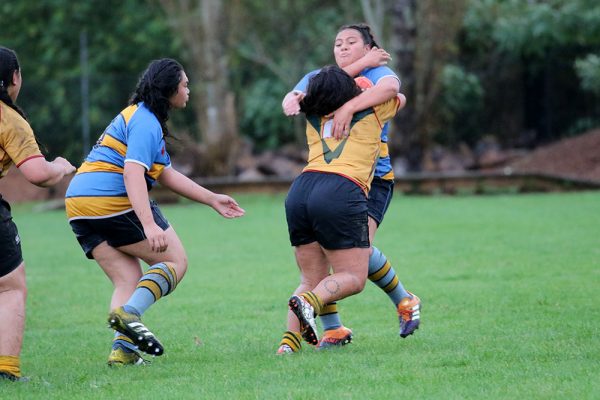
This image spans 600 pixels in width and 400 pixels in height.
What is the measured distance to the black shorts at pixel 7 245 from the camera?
6164 mm

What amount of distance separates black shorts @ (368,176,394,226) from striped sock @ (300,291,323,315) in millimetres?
925

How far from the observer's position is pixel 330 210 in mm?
6473

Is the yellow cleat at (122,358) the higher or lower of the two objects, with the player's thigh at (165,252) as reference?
lower

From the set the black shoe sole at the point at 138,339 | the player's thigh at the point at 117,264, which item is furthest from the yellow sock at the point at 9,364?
the player's thigh at the point at 117,264

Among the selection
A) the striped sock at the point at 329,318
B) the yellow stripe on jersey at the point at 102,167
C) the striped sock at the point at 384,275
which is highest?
the yellow stripe on jersey at the point at 102,167

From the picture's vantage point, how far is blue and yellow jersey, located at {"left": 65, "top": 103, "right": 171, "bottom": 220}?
21.4ft

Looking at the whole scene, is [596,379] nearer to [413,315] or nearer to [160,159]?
[413,315]

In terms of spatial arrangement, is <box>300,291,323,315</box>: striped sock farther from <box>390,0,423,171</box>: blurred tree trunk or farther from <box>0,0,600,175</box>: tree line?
<box>0,0,600,175</box>: tree line

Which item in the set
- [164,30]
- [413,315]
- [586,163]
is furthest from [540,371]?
[164,30]

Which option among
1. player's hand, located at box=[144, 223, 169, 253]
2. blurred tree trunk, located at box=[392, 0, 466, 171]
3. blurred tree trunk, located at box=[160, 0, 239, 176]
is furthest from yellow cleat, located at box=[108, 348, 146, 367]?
blurred tree trunk, located at box=[160, 0, 239, 176]

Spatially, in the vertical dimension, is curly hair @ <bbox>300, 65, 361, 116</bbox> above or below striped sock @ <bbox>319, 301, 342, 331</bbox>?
above

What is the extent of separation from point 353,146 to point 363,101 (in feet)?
0.89

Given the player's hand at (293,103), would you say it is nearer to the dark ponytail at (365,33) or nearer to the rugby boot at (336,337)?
the dark ponytail at (365,33)

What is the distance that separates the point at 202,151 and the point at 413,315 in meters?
18.0
